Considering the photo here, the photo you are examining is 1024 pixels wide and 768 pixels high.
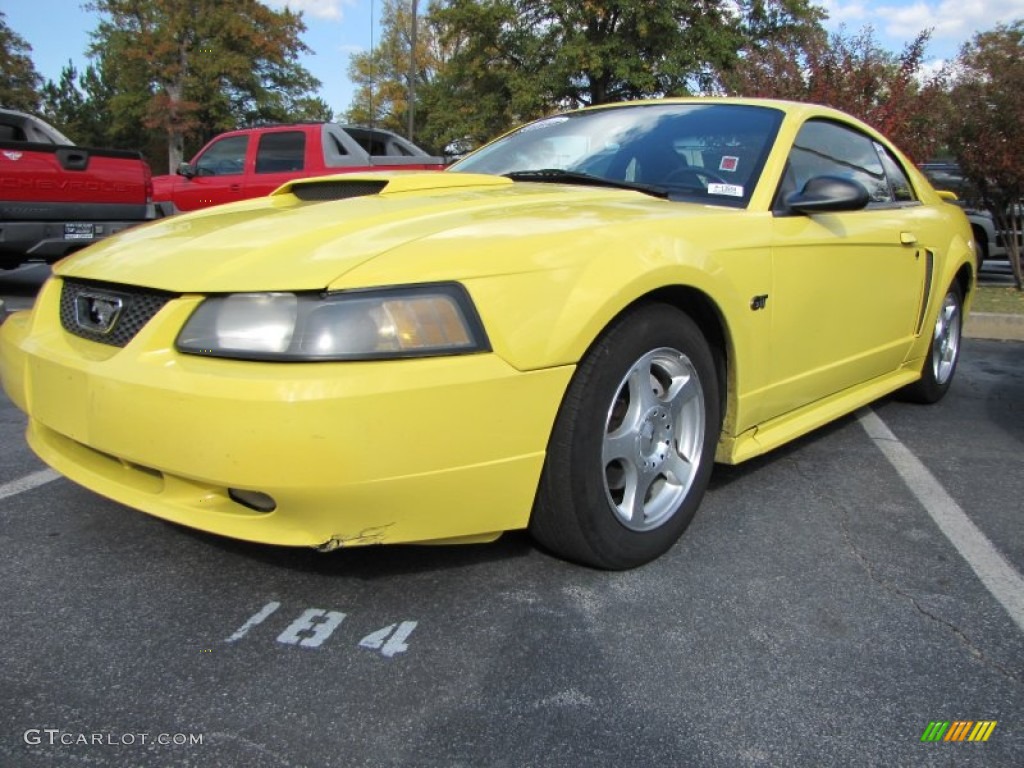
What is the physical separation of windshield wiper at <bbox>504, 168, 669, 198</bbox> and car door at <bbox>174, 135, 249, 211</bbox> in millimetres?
8035

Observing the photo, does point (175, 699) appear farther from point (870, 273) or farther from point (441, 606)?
point (870, 273)

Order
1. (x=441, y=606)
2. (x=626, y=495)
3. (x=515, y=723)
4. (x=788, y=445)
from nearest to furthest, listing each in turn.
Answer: (x=515, y=723) → (x=441, y=606) → (x=626, y=495) → (x=788, y=445)

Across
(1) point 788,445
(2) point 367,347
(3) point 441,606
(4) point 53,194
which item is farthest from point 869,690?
(4) point 53,194

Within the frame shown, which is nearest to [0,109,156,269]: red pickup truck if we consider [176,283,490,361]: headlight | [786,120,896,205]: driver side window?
[176,283,490,361]: headlight

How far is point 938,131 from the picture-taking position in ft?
31.1

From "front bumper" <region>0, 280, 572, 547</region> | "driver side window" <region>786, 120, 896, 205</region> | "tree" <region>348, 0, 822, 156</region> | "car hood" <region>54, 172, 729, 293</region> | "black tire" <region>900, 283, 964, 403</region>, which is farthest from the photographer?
"tree" <region>348, 0, 822, 156</region>

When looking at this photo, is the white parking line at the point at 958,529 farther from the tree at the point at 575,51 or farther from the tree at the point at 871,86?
the tree at the point at 575,51

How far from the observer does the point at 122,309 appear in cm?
212

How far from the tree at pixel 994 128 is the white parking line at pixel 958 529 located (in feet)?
20.9

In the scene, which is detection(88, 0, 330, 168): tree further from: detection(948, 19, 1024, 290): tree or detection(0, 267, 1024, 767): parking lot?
detection(0, 267, 1024, 767): parking lot

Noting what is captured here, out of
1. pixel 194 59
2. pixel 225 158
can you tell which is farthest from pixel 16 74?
pixel 225 158

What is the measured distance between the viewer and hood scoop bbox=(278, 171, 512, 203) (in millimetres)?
2857

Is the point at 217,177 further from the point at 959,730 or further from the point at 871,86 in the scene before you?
the point at 959,730

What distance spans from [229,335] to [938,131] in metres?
9.87
